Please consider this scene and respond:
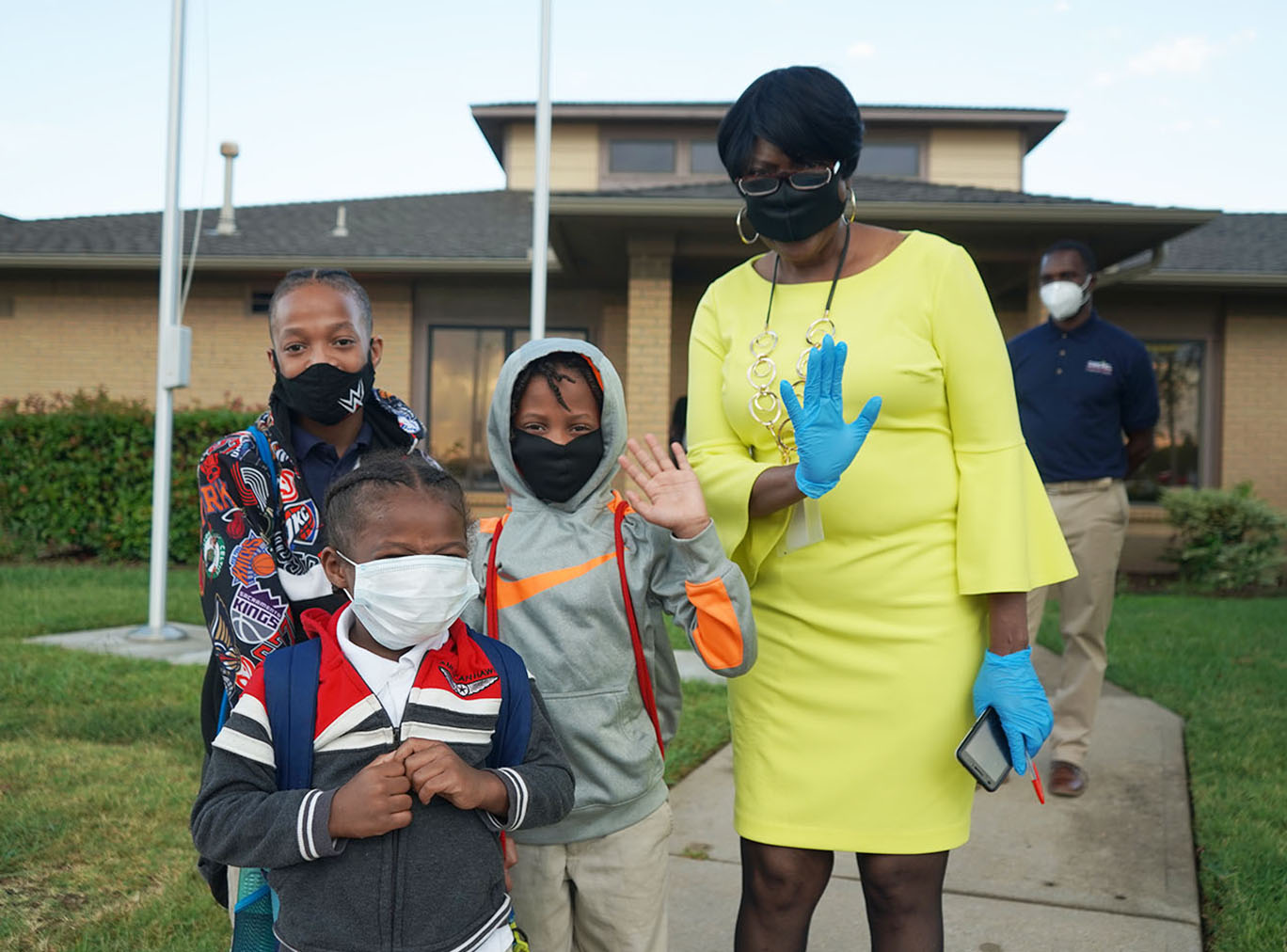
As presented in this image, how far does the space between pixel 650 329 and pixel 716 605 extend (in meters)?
10.0

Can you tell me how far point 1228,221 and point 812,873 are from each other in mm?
17192

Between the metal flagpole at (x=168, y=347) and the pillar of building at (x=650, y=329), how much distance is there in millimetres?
5137

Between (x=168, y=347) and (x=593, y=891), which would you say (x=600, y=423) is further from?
(x=168, y=347)

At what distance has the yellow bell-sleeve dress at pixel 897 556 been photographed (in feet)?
7.24

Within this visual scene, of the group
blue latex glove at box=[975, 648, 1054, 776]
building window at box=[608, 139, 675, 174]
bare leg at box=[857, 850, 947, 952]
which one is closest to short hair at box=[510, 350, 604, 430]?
blue latex glove at box=[975, 648, 1054, 776]

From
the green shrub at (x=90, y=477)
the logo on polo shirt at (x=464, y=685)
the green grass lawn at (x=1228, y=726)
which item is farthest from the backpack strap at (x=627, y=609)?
the green shrub at (x=90, y=477)

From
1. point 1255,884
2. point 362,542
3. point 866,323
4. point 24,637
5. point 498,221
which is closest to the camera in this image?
point 362,542

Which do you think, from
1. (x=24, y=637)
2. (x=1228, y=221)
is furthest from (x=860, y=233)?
(x=1228, y=221)

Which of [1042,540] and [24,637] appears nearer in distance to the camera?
[1042,540]

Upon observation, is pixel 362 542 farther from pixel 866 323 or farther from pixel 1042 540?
pixel 1042 540

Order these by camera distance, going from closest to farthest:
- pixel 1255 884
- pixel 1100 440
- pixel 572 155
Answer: pixel 1255 884, pixel 1100 440, pixel 572 155

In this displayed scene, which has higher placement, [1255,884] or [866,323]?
[866,323]

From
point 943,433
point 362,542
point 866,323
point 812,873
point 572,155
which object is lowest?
point 812,873

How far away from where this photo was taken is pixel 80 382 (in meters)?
15.0
